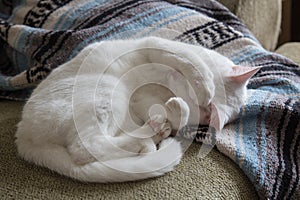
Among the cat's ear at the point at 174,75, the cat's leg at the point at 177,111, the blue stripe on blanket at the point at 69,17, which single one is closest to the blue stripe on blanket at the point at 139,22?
the blue stripe on blanket at the point at 69,17

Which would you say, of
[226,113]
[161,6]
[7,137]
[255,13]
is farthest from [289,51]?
[7,137]

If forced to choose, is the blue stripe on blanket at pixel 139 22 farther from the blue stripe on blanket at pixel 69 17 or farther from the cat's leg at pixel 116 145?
the cat's leg at pixel 116 145

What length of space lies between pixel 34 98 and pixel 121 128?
226 mm

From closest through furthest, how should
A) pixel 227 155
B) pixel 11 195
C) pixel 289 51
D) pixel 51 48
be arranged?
pixel 11 195, pixel 227 155, pixel 51 48, pixel 289 51

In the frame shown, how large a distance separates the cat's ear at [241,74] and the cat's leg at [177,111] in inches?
6.2

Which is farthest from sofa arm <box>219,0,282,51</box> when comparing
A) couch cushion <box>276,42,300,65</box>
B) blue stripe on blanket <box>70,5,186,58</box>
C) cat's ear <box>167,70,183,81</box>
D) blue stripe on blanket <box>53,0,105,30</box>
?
cat's ear <box>167,70,183,81</box>

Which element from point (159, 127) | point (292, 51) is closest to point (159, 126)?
point (159, 127)

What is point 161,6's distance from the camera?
1373mm

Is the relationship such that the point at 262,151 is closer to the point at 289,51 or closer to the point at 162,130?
the point at 162,130

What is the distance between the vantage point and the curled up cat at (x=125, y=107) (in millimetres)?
864

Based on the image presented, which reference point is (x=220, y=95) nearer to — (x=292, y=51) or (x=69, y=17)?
(x=69, y=17)

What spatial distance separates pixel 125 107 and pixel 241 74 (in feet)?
0.97

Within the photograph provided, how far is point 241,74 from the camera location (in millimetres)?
986

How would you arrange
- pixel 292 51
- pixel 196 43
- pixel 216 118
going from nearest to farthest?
1. pixel 216 118
2. pixel 196 43
3. pixel 292 51
